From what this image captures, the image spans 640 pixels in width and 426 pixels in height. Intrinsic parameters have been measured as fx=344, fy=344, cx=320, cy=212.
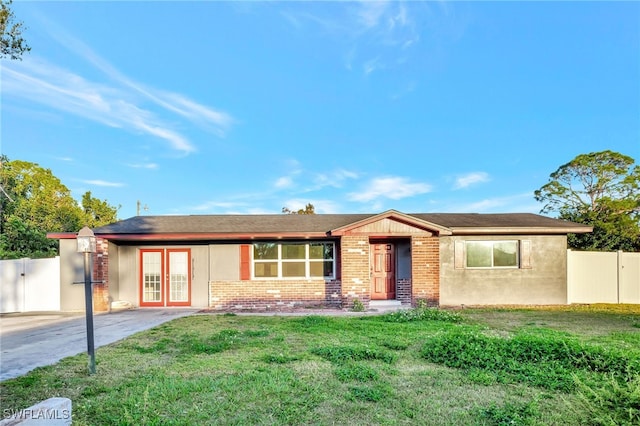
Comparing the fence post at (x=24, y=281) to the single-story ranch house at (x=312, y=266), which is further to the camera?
the single-story ranch house at (x=312, y=266)

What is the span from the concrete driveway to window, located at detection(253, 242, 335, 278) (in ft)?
8.96

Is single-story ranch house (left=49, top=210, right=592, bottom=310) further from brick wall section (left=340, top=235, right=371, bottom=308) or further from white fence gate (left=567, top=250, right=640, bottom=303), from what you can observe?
white fence gate (left=567, top=250, right=640, bottom=303)

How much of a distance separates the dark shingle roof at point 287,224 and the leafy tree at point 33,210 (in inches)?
383

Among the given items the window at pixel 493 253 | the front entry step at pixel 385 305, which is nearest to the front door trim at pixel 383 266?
the front entry step at pixel 385 305

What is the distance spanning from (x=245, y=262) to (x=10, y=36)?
319 inches

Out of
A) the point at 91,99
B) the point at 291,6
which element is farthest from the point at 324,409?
the point at 91,99

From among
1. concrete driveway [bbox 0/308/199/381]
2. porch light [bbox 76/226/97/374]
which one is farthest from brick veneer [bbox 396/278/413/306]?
porch light [bbox 76/226/97/374]

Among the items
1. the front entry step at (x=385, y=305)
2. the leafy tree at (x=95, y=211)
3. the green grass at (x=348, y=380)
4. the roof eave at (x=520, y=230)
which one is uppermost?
the leafy tree at (x=95, y=211)

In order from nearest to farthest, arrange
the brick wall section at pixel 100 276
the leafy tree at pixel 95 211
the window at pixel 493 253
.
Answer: the brick wall section at pixel 100 276
the window at pixel 493 253
the leafy tree at pixel 95 211

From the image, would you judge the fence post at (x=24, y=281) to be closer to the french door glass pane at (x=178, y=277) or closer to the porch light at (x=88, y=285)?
the french door glass pane at (x=178, y=277)

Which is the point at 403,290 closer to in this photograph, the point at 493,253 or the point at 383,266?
the point at 383,266

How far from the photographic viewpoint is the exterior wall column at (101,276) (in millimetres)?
10883

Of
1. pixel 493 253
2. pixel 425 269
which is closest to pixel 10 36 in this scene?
pixel 425 269

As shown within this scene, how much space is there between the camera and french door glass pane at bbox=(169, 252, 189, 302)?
12055 millimetres
